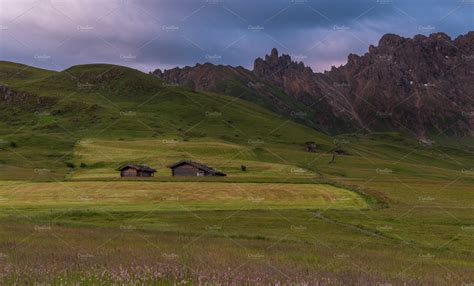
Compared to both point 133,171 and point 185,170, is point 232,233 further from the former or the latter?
point 185,170

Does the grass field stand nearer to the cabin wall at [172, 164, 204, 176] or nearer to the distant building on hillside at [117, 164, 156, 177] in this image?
the distant building on hillside at [117, 164, 156, 177]

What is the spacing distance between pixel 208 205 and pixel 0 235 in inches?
1721

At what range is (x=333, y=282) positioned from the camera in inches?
467

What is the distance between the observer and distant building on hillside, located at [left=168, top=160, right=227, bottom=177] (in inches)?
5408

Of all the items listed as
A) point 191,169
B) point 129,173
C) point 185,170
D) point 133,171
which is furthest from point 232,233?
point 185,170

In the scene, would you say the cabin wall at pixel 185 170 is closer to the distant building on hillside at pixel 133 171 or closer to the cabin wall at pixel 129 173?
the distant building on hillside at pixel 133 171

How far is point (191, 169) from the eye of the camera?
461 ft

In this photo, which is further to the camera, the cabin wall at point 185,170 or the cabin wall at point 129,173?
the cabin wall at point 185,170

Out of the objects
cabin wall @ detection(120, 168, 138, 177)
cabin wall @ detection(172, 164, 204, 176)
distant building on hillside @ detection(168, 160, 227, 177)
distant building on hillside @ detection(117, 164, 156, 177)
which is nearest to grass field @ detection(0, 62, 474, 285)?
cabin wall @ detection(120, 168, 138, 177)

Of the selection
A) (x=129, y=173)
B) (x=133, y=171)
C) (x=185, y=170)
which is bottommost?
(x=129, y=173)

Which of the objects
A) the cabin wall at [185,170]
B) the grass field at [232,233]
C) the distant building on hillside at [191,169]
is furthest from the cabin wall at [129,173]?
the grass field at [232,233]

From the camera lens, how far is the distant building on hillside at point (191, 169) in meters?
137

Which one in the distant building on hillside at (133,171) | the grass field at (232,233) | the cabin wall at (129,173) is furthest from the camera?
the distant building on hillside at (133,171)

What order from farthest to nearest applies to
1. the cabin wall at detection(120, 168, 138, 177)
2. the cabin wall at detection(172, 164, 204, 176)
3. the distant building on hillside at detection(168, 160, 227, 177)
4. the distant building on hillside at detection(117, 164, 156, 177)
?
1. the cabin wall at detection(172, 164, 204, 176)
2. the distant building on hillside at detection(168, 160, 227, 177)
3. the distant building on hillside at detection(117, 164, 156, 177)
4. the cabin wall at detection(120, 168, 138, 177)
